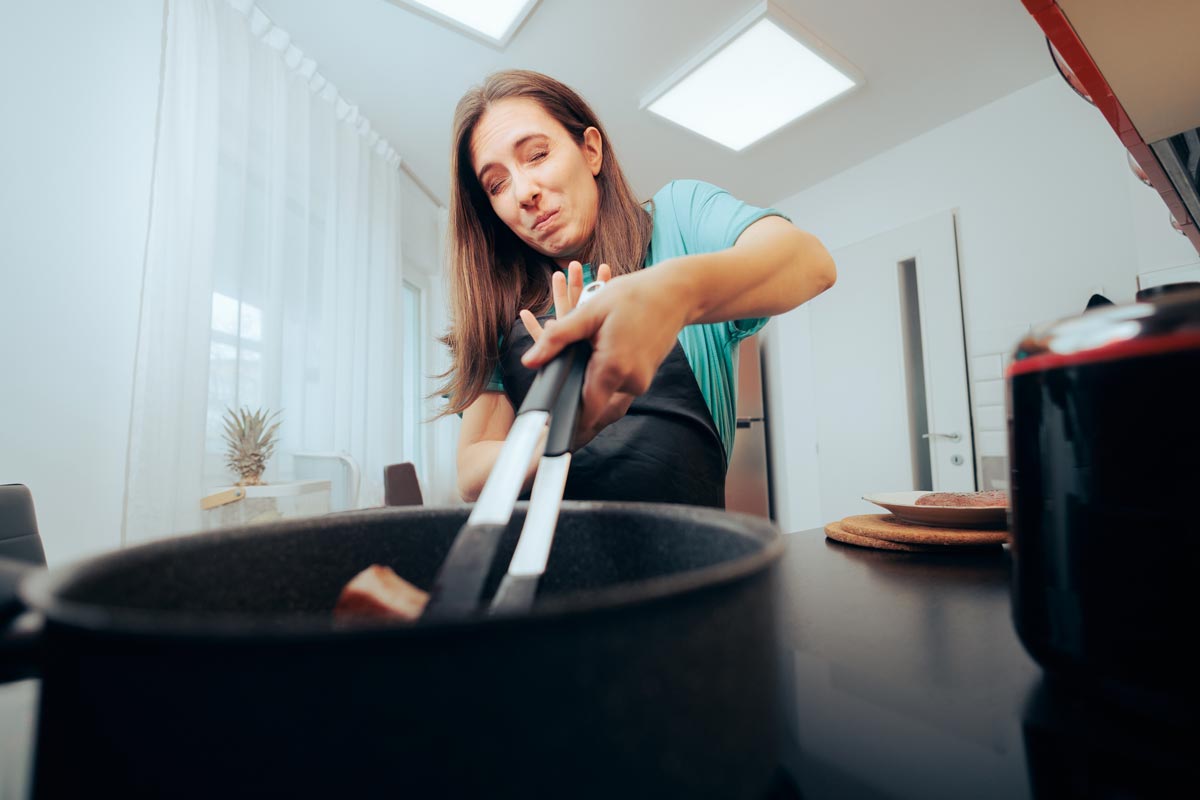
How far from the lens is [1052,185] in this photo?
2303 millimetres

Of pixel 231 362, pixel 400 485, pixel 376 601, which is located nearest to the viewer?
pixel 376 601

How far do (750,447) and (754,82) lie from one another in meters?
2.04

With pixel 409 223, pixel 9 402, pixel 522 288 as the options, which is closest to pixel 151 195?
pixel 9 402

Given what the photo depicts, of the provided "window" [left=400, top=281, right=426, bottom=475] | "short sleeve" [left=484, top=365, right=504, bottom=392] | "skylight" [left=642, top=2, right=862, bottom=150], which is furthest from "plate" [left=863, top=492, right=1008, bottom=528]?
"window" [left=400, top=281, right=426, bottom=475]

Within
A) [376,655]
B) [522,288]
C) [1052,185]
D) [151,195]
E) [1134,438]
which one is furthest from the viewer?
[1052,185]

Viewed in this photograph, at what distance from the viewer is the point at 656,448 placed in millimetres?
838

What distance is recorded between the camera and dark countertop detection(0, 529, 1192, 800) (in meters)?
0.20

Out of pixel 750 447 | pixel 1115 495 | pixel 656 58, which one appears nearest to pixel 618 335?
pixel 1115 495

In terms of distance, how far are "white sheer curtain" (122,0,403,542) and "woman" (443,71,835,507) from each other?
3.60ft

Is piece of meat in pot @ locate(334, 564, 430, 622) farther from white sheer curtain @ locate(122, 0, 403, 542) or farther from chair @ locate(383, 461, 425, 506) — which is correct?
chair @ locate(383, 461, 425, 506)

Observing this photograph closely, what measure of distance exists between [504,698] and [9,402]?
1639 mm

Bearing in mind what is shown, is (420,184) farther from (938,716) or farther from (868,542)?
(938,716)

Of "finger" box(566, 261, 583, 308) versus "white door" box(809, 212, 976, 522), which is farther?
"white door" box(809, 212, 976, 522)

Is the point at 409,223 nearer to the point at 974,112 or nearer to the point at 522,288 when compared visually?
the point at 522,288
